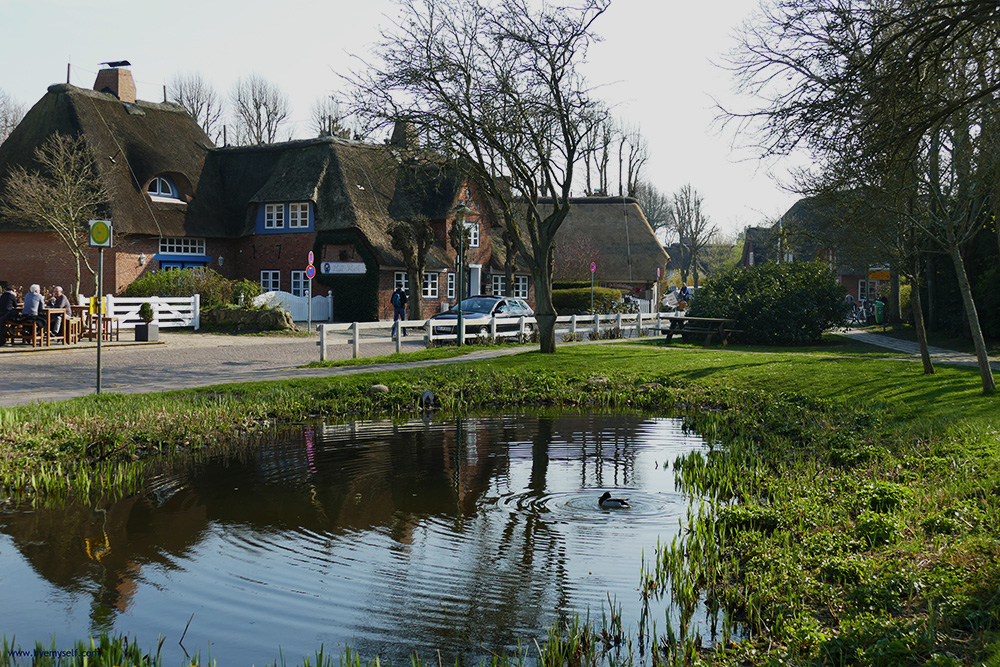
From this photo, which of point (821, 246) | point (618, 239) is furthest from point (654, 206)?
point (821, 246)

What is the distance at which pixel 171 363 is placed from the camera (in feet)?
65.8

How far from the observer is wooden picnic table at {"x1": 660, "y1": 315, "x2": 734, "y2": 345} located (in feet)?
89.1

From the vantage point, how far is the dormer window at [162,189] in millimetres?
40719

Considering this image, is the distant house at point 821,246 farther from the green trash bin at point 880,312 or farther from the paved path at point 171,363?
the paved path at point 171,363

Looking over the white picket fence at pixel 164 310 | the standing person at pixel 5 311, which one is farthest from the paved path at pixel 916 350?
the white picket fence at pixel 164 310

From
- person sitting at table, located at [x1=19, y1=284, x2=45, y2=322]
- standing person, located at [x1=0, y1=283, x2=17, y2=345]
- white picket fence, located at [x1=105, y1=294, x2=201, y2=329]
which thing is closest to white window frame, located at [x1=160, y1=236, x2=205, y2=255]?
white picket fence, located at [x1=105, y1=294, x2=201, y2=329]

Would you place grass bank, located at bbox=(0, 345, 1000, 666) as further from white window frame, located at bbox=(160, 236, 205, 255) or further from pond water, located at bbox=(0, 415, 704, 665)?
white window frame, located at bbox=(160, 236, 205, 255)

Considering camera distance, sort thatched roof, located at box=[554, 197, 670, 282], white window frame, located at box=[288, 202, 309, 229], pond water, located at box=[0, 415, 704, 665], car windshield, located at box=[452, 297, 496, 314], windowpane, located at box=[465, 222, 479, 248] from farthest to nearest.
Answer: thatched roof, located at box=[554, 197, 670, 282], windowpane, located at box=[465, 222, 479, 248], white window frame, located at box=[288, 202, 309, 229], car windshield, located at box=[452, 297, 496, 314], pond water, located at box=[0, 415, 704, 665]

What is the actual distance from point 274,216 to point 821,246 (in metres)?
25.3

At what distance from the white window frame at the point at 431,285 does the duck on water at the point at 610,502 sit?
36.2 meters

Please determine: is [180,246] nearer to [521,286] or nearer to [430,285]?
[430,285]

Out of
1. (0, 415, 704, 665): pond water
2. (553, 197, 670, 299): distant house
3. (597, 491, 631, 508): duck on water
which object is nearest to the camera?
(0, 415, 704, 665): pond water

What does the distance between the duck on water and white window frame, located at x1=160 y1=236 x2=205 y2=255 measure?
116 ft

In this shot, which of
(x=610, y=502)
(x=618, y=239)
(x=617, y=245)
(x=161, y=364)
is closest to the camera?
(x=610, y=502)
